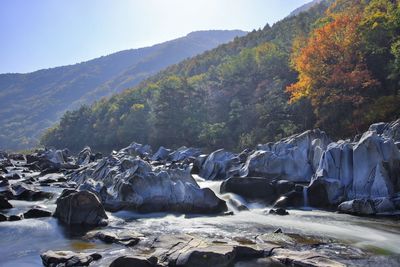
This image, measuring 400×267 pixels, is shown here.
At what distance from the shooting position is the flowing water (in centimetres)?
1866

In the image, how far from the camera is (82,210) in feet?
77.8

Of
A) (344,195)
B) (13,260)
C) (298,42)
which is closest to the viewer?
(13,260)

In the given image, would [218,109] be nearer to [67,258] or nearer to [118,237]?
[118,237]

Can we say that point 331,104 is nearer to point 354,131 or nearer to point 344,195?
point 354,131

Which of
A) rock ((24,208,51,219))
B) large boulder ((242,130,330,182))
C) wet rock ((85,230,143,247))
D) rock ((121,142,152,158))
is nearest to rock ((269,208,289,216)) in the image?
large boulder ((242,130,330,182))

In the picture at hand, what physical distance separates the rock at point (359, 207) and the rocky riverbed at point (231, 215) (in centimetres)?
6

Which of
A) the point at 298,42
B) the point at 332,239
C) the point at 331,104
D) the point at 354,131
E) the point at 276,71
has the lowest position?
the point at 332,239

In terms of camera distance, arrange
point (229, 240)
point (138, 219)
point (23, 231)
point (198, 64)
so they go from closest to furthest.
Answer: point (229, 240), point (23, 231), point (138, 219), point (198, 64)

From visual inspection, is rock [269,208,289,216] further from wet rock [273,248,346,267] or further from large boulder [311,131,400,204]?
wet rock [273,248,346,267]

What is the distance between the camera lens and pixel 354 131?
51.9m

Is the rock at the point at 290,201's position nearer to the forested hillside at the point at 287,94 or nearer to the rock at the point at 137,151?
the forested hillside at the point at 287,94

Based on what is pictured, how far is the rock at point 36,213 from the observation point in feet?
83.5

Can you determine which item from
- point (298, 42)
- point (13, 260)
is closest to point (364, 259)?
point (13, 260)

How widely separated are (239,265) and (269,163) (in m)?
20.5
